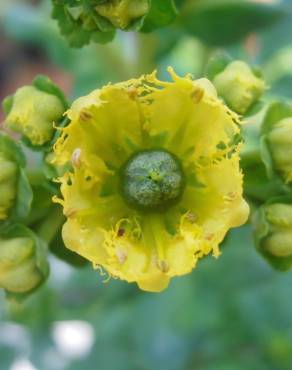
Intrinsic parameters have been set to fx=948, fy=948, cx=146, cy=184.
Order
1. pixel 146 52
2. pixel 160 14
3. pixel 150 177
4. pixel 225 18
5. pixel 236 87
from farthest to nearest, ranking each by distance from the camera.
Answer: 1. pixel 146 52
2. pixel 225 18
3. pixel 160 14
4. pixel 236 87
5. pixel 150 177

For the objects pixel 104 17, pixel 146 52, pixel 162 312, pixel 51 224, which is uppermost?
pixel 104 17

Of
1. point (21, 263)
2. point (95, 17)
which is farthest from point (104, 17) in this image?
point (21, 263)

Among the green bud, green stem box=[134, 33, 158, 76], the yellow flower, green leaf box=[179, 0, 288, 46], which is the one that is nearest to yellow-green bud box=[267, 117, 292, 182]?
the green bud

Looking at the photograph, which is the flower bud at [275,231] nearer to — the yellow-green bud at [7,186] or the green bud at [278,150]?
the green bud at [278,150]

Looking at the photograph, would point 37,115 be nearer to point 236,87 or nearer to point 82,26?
point 82,26

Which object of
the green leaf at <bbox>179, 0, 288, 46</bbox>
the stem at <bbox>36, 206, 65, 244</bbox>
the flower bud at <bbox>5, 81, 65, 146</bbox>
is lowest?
the green leaf at <bbox>179, 0, 288, 46</bbox>

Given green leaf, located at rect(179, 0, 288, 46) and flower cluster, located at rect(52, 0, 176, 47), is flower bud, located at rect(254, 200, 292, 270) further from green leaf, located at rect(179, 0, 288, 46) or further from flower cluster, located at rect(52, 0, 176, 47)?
green leaf, located at rect(179, 0, 288, 46)
